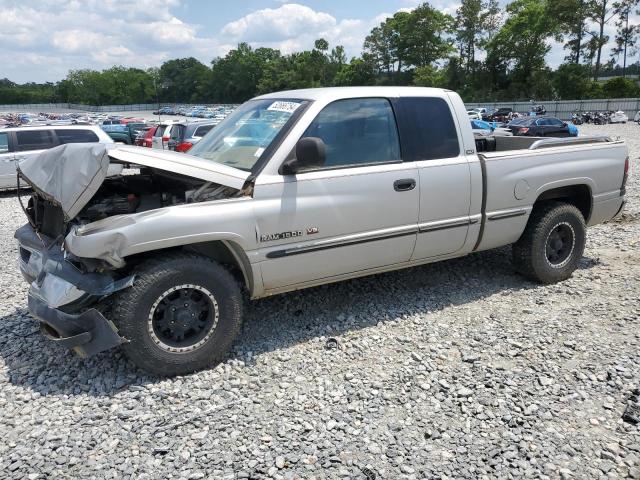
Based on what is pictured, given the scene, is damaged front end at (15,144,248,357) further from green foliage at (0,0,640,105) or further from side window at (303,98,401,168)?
green foliage at (0,0,640,105)

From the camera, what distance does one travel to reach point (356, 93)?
4.31 meters

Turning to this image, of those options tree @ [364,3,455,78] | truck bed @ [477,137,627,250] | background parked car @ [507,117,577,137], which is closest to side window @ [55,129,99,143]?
truck bed @ [477,137,627,250]

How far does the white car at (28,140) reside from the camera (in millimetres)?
13188

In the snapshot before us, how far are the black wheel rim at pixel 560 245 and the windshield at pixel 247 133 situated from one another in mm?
3072

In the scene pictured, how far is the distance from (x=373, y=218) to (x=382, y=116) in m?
0.90

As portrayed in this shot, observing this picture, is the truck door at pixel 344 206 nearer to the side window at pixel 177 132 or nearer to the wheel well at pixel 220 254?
the wheel well at pixel 220 254

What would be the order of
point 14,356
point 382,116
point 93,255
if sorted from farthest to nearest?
point 382,116 → point 14,356 → point 93,255

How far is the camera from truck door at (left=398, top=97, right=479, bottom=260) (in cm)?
443

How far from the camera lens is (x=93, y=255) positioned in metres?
3.33

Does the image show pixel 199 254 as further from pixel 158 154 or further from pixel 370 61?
pixel 370 61

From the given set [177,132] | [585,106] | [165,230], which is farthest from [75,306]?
[585,106]

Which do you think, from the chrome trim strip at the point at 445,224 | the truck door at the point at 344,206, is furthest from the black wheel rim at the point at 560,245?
the truck door at the point at 344,206

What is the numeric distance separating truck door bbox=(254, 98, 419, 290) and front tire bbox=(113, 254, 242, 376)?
1.32 ft

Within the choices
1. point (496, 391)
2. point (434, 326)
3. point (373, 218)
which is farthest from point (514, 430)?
point (373, 218)
